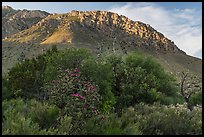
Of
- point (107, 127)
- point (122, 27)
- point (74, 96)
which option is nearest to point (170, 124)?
point (107, 127)

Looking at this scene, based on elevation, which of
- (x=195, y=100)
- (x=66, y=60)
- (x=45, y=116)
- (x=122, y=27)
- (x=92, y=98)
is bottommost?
(x=195, y=100)

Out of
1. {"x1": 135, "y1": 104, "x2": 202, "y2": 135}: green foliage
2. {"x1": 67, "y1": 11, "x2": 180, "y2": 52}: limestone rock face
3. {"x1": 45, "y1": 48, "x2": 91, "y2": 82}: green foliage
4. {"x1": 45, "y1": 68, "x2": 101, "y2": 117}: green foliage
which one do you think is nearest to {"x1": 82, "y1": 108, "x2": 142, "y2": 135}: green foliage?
{"x1": 45, "y1": 68, "x2": 101, "y2": 117}: green foliage

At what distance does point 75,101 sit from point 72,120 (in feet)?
2.90

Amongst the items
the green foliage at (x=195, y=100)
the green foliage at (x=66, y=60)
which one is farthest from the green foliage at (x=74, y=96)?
the green foliage at (x=195, y=100)

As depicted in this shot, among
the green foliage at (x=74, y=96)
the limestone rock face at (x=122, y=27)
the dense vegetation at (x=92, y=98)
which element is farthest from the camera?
the limestone rock face at (x=122, y=27)

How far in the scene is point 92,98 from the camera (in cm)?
1449

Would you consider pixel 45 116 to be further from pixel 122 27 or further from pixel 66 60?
pixel 122 27

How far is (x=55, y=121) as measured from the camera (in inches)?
522

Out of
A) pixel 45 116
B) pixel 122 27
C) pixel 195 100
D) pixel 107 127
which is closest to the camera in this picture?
pixel 107 127

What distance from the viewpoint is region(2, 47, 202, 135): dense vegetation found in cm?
1287

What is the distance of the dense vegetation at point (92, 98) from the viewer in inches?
507

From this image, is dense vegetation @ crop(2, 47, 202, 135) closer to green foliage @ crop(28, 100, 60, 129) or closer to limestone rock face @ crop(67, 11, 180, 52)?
→ green foliage @ crop(28, 100, 60, 129)

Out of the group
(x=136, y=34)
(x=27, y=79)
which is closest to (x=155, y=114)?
(x=27, y=79)

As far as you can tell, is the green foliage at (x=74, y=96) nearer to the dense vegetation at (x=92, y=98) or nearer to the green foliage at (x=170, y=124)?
the dense vegetation at (x=92, y=98)
